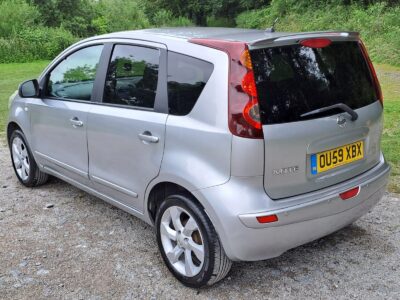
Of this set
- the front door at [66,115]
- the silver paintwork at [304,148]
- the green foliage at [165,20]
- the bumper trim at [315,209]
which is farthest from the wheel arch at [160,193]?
the green foliage at [165,20]

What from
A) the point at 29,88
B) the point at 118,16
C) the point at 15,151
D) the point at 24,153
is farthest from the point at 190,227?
the point at 118,16

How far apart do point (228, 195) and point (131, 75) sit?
133 centimetres

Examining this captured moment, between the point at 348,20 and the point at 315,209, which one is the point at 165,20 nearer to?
the point at 348,20

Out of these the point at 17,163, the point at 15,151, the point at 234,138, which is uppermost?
A: the point at 234,138

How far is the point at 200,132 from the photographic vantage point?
283cm

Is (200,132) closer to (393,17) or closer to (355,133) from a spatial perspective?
(355,133)

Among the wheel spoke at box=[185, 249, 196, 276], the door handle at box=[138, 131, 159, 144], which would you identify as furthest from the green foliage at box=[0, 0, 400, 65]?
the wheel spoke at box=[185, 249, 196, 276]

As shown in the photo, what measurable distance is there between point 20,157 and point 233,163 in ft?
10.7

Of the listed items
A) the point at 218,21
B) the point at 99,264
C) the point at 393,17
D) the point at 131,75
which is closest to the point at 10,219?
the point at 99,264

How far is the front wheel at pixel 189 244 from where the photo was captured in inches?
114

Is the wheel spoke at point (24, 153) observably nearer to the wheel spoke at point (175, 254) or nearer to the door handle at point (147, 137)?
the door handle at point (147, 137)

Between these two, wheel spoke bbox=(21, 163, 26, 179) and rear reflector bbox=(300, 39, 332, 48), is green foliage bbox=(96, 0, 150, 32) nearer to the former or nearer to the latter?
wheel spoke bbox=(21, 163, 26, 179)

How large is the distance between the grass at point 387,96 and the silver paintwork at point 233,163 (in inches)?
75.0

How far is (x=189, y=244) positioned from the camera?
3084 mm
